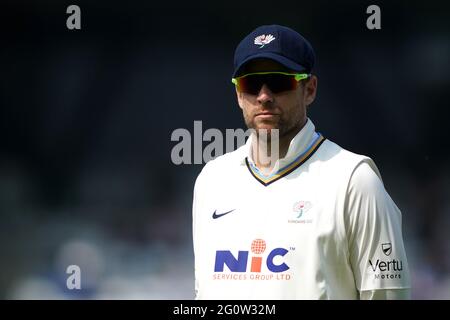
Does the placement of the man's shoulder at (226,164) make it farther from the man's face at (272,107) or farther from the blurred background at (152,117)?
the blurred background at (152,117)

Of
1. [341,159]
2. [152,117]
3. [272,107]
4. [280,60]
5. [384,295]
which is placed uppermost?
[152,117]

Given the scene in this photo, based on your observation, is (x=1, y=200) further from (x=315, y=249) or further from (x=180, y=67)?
(x=315, y=249)

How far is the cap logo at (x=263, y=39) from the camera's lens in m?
2.56

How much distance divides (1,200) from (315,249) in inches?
159

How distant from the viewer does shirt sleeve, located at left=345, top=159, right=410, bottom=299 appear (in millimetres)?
2350

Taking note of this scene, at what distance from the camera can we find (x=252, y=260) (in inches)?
96.4

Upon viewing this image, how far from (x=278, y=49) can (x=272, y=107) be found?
186mm

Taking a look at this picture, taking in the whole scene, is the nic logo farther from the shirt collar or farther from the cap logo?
the cap logo

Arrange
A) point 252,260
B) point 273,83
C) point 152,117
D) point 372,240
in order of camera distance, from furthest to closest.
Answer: point 152,117 < point 273,83 < point 252,260 < point 372,240

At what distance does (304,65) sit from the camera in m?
2.58

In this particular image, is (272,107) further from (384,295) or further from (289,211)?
(384,295)

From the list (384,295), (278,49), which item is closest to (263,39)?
(278,49)

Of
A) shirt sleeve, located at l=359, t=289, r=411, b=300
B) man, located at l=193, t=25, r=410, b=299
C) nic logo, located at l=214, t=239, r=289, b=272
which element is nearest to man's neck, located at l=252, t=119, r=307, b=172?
man, located at l=193, t=25, r=410, b=299
